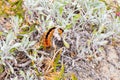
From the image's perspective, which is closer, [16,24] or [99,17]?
[16,24]

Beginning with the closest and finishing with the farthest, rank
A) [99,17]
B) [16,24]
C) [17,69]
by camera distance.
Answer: [17,69], [16,24], [99,17]

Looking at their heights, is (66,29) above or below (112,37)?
above

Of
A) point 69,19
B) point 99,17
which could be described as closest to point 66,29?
point 69,19

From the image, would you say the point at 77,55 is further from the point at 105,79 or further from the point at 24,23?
the point at 24,23

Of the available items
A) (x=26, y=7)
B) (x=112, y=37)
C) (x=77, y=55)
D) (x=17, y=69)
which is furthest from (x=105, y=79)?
(x=26, y=7)

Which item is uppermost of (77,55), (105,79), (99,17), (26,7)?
(26,7)

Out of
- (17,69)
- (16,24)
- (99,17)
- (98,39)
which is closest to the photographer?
(17,69)

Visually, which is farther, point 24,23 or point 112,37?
point 112,37

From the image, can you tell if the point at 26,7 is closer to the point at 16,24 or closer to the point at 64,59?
the point at 16,24

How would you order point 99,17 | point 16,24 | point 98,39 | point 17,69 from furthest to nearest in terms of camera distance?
point 99,17, point 98,39, point 16,24, point 17,69
